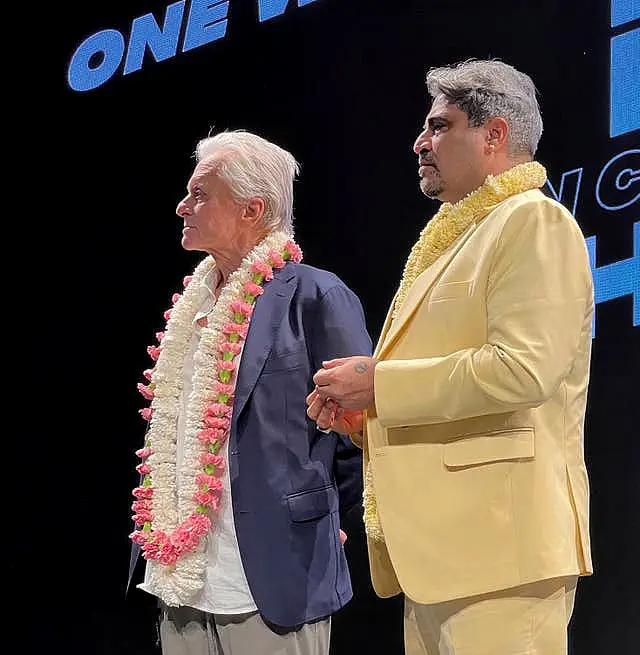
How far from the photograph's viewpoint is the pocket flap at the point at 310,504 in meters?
2.04

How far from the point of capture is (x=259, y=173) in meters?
2.32

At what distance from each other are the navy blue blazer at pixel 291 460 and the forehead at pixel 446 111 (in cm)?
52

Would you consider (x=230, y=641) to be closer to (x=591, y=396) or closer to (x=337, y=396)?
(x=337, y=396)

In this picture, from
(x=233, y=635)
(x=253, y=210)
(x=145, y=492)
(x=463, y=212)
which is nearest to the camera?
(x=463, y=212)

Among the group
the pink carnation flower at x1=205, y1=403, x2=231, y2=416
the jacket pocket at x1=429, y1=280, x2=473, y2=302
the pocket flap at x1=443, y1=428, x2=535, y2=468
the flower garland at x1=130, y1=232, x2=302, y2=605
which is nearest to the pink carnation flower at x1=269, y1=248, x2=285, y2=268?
the flower garland at x1=130, y1=232, x2=302, y2=605

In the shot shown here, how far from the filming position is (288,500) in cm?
203

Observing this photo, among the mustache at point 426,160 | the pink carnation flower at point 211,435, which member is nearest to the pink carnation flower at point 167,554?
the pink carnation flower at point 211,435

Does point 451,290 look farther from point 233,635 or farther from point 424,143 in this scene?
point 233,635

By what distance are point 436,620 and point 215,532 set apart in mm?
599

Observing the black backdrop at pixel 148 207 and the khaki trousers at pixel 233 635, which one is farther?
the black backdrop at pixel 148 207

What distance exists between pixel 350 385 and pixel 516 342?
10.6 inches

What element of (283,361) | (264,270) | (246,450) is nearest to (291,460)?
(246,450)

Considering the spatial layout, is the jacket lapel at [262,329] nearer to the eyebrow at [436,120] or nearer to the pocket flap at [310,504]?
the pocket flap at [310,504]

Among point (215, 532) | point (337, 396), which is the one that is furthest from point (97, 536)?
point (337, 396)
